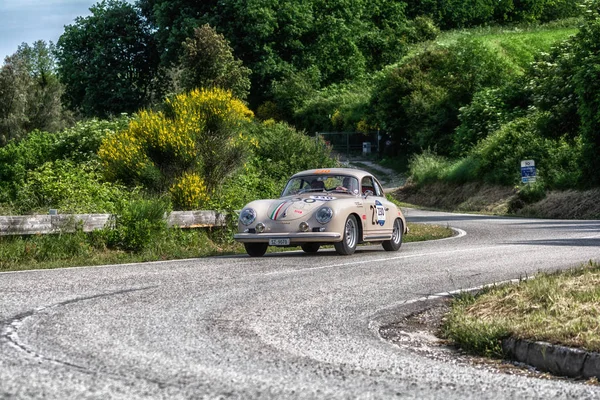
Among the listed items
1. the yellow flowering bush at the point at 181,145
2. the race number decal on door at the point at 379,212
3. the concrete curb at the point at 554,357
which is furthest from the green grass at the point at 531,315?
the yellow flowering bush at the point at 181,145

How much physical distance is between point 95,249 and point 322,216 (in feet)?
12.6

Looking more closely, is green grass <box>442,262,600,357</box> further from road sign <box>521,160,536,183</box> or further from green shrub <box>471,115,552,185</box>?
green shrub <box>471,115,552,185</box>

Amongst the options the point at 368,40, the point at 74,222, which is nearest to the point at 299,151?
the point at 74,222

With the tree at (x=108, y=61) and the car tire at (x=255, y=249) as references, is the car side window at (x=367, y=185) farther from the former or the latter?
the tree at (x=108, y=61)

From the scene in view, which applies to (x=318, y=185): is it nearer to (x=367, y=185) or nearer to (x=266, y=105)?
(x=367, y=185)

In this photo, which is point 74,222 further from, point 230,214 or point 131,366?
point 131,366

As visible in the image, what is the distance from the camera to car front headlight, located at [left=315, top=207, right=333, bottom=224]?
16.1 m

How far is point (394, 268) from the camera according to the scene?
13852mm

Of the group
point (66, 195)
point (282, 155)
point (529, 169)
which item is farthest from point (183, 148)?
point (529, 169)

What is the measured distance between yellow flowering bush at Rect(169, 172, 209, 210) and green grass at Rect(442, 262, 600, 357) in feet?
37.2

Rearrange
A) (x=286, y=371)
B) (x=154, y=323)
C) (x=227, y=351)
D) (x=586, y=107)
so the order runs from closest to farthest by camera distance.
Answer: (x=286, y=371), (x=227, y=351), (x=154, y=323), (x=586, y=107)

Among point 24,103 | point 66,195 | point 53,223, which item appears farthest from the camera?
point 24,103

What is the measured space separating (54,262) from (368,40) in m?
69.6

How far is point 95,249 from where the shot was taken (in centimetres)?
1616
